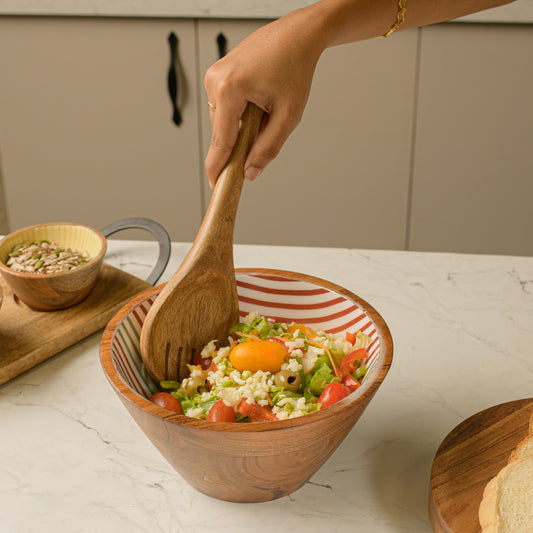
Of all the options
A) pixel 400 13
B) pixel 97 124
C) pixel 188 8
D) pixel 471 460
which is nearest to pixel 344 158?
pixel 188 8

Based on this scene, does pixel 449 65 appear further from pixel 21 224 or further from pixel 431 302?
pixel 21 224

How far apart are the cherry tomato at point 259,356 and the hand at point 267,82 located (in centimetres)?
27

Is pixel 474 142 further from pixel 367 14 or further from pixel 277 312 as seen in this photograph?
pixel 277 312

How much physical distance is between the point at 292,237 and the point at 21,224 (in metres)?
1.34

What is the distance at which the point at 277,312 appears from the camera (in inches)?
38.5

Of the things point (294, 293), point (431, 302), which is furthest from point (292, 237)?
point (294, 293)

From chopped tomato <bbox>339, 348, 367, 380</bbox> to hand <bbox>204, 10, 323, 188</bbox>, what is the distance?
0.31m

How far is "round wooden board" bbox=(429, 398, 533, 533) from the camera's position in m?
0.68

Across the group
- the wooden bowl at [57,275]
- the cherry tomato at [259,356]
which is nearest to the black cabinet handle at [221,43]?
the wooden bowl at [57,275]

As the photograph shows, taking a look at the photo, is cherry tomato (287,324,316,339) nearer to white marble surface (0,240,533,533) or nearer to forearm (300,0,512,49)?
white marble surface (0,240,533,533)

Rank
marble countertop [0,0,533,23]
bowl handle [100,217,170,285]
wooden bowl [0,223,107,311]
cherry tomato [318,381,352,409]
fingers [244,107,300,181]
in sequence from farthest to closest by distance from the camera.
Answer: marble countertop [0,0,533,23], bowl handle [100,217,170,285], wooden bowl [0,223,107,311], fingers [244,107,300,181], cherry tomato [318,381,352,409]

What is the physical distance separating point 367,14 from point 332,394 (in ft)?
1.92

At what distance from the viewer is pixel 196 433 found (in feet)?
2.05

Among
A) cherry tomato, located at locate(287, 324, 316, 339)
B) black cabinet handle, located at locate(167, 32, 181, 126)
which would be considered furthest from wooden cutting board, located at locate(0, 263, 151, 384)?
black cabinet handle, located at locate(167, 32, 181, 126)
